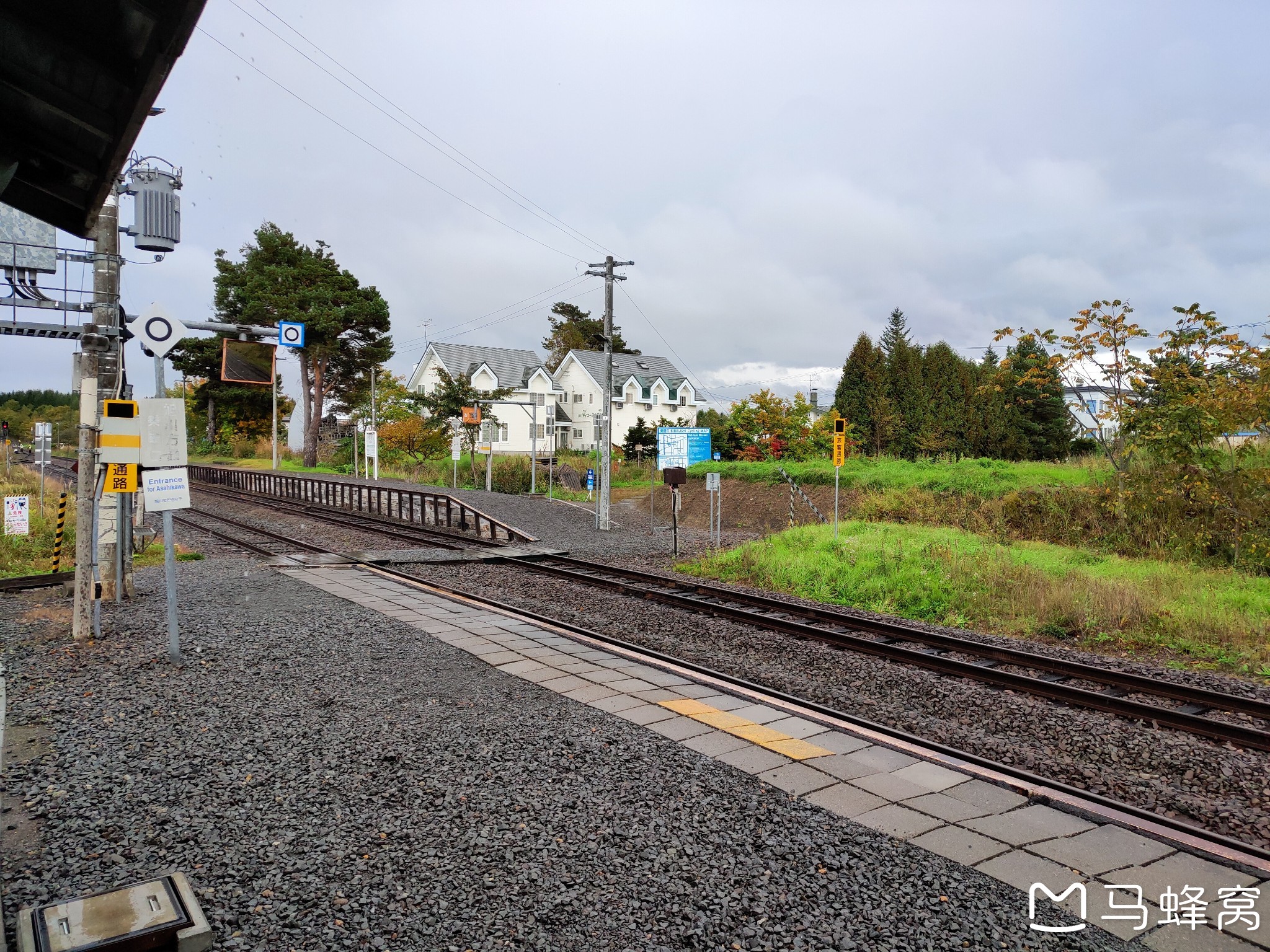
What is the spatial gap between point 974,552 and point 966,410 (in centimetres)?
3298

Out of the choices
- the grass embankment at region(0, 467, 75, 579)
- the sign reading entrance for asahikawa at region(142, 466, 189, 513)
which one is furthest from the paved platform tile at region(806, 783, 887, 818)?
the grass embankment at region(0, 467, 75, 579)

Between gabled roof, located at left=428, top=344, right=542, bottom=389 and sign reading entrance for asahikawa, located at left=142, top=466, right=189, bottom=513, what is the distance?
53530 millimetres

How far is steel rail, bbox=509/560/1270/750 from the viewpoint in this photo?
5910 mm

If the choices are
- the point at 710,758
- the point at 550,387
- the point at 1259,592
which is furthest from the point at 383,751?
the point at 550,387

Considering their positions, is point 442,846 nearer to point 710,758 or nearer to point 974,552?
point 710,758

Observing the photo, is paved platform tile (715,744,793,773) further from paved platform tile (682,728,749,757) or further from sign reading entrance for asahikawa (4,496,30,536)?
sign reading entrance for asahikawa (4,496,30,536)

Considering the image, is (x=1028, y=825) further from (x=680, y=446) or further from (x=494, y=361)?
(x=494, y=361)

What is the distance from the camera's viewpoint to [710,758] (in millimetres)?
5031

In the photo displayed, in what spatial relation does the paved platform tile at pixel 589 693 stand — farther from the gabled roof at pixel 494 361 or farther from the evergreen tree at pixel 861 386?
the gabled roof at pixel 494 361

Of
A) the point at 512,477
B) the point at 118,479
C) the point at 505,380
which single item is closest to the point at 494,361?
the point at 505,380

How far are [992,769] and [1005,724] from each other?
1358mm

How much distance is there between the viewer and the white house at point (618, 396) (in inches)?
2478

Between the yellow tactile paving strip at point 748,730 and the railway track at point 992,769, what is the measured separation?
520 millimetres

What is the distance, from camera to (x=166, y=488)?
709 centimetres
